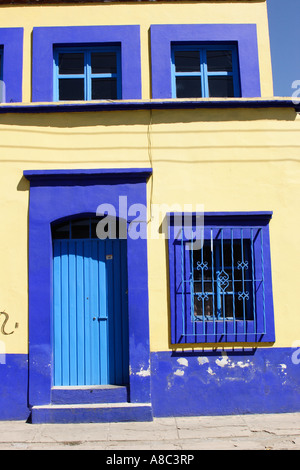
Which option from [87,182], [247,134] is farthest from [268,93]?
[87,182]

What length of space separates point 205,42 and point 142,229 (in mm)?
2882

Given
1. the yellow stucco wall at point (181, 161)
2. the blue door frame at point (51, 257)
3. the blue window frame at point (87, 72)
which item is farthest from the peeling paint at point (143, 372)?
the blue window frame at point (87, 72)

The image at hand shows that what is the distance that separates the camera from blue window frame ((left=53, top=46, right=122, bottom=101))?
263 inches

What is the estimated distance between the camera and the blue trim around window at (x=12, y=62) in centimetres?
647

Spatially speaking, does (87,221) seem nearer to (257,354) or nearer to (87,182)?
(87,182)

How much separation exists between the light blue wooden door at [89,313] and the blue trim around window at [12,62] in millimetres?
2172

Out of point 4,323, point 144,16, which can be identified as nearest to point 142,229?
point 4,323

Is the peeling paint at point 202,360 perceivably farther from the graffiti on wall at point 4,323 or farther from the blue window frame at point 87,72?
the blue window frame at point 87,72

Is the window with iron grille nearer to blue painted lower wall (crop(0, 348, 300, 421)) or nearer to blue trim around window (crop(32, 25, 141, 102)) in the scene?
blue painted lower wall (crop(0, 348, 300, 421))

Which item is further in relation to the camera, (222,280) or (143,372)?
(222,280)

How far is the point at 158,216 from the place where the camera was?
20.5 ft

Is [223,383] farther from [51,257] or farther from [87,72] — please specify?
[87,72]

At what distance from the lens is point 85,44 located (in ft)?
21.6

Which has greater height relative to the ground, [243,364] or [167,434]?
[243,364]
